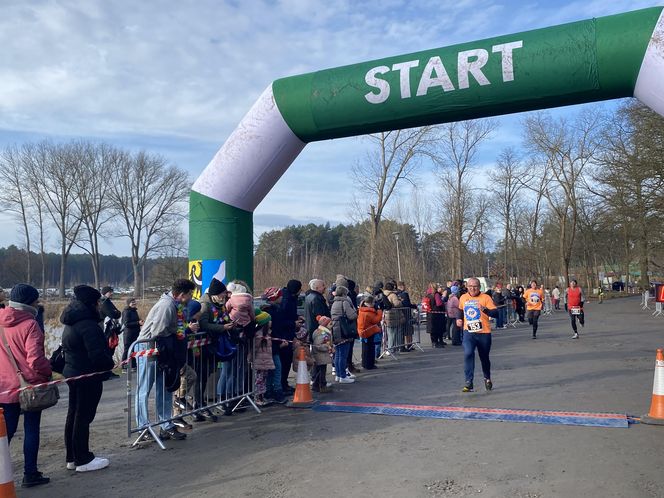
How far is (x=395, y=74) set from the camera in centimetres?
789

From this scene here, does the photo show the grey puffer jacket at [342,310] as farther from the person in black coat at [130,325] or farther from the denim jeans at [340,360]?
the person in black coat at [130,325]

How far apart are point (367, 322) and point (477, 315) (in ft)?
10.7

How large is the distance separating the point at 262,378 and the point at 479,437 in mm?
3623

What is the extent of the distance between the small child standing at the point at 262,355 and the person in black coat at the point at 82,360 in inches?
116

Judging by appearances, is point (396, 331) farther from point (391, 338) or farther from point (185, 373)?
point (185, 373)

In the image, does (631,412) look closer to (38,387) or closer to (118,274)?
(38,387)

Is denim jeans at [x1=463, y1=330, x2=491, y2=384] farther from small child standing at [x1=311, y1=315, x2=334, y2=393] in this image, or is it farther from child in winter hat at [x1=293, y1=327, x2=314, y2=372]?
child in winter hat at [x1=293, y1=327, x2=314, y2=372]

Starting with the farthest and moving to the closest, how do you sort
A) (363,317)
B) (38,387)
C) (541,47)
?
(363,317) < (541,47) < (38,387)

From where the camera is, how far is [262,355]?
880cm

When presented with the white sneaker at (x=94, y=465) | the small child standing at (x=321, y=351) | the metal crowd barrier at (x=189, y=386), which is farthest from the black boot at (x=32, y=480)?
the small child standing at (x=321, y=351)

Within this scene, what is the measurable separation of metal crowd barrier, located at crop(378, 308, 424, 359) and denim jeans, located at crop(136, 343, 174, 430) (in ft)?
27.1

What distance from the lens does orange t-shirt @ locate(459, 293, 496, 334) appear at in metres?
9.41

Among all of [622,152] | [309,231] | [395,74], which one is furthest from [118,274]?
[395,74]

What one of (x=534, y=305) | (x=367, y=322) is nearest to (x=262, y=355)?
(x=367, y=322)
